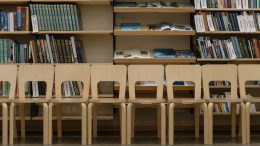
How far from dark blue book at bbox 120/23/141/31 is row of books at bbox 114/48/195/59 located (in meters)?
0.31

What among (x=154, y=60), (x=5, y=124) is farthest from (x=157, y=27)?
(x=5, y=124)

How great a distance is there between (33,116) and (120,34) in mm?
1546

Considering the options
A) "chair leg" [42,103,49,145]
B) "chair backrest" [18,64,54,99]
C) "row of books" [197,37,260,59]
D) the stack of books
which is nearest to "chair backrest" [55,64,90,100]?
"chair backrest" [18,64,54,99]

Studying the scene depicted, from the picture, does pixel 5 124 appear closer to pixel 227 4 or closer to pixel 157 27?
pixel 157 27

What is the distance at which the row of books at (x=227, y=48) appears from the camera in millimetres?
5742

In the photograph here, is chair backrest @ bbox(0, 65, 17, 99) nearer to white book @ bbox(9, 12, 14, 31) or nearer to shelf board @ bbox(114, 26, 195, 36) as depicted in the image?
white book @ bbox(9, 12, 14, 31)

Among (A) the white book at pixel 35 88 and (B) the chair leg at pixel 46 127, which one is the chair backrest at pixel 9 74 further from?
(B) the chair leg at pixel 46 127

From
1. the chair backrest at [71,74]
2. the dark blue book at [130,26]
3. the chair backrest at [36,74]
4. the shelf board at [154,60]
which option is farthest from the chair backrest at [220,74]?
the chair backrest at [36,74]

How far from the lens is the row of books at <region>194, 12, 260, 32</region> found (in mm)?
5738

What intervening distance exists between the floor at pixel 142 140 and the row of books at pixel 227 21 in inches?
54.2

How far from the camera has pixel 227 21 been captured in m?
5.77

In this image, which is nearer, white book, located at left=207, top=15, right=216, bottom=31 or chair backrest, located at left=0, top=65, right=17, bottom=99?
chair backrest, located at left=0, top=65, right=17, bottom=99

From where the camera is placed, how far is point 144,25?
605cm

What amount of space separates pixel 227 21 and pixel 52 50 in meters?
2.29
